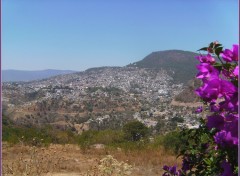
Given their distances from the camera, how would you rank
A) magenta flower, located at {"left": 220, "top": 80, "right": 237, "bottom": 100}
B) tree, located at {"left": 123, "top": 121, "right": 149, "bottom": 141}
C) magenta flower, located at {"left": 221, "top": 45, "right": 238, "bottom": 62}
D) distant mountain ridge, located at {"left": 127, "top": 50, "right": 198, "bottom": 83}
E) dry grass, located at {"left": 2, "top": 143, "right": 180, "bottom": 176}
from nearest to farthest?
magenta flower, located at {"left": 220, "top": 80, "right": 237, "bottom": 100}
magenta flower, located at {"left": 221, "top": 45, "right": 238, "bottom": 62}
dry grass, located at {"left": 2, "top": 143, "right": 180, "bottom": 176}
tree, located at {"left": 123, "top": 121, "right": 149, "bottom": 141}
distant mountain ridge, located at {"left": 127, "top": 50, "right": 198, "bottom": 83}

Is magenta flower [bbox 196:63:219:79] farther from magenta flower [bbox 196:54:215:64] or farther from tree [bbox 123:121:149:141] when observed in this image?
tree [bbox 123:121:149:141]

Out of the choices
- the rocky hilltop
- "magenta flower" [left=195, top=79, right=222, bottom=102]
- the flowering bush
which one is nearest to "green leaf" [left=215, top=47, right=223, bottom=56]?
the flowering bush

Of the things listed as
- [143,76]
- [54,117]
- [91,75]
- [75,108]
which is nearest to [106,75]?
[91,75]

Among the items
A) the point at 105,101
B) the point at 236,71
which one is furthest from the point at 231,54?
the point at 105,101

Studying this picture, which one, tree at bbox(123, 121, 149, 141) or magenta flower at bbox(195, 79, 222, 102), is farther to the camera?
tree at bbox(123, 121, 149, 141)

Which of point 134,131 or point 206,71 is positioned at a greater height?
point 206,71

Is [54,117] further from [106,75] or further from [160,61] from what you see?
[160,61]

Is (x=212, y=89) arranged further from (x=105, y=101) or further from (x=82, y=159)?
(x=105, y=101)
